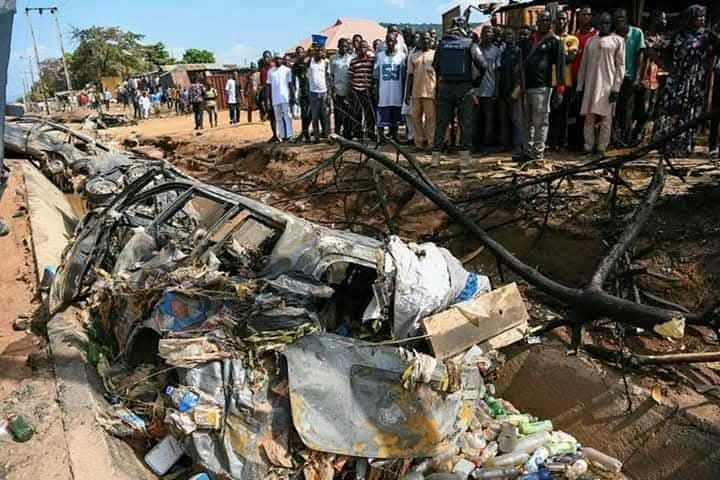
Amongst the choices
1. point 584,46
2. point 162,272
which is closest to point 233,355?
point 162,272

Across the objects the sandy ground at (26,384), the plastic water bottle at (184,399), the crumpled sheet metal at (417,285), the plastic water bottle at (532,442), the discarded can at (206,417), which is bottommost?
the plastic water bottle at (532,442)

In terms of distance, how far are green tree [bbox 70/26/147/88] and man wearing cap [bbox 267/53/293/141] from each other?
41.1 meters

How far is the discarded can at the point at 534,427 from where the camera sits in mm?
4594

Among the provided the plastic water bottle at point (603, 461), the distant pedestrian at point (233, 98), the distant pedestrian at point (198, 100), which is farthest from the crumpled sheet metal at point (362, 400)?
the distant pedestrian at point (233, 98)

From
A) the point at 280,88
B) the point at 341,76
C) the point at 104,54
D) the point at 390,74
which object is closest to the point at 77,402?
the point at 390,74

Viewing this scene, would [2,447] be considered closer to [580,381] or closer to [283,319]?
[283,319]

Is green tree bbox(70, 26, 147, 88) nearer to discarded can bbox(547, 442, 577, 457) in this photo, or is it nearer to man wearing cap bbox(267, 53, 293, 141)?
man wearing cap bbox(267, 53, 293, 141)

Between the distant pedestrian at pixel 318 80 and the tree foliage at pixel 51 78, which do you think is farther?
the tree foliage at pixel 51 78

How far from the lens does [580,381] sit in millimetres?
5207

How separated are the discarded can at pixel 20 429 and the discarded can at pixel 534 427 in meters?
3.59

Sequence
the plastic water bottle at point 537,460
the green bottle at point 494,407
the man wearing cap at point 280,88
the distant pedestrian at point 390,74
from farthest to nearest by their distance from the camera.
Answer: the man wearing cap at point 280,88, the distant pedestrian at point 390,74, the green bottle at point 494,407, the plastic water bottle at point 537,460

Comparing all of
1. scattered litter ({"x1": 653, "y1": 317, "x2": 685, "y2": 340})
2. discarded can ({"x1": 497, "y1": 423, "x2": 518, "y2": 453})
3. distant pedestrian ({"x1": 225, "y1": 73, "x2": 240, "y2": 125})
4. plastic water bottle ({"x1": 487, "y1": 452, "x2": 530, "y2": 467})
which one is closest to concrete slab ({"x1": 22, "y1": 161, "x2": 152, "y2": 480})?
plastic water bottle ({"x1": 487, "y1": 452, "x2": 530, "y2": 467})

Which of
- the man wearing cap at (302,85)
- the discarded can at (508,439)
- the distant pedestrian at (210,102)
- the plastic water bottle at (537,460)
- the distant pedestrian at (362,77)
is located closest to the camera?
the plastic water bottle at (537,460)

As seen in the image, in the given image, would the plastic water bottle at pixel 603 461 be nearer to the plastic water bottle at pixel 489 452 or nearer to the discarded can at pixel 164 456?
the plastic water bottle at pixel 489 452
